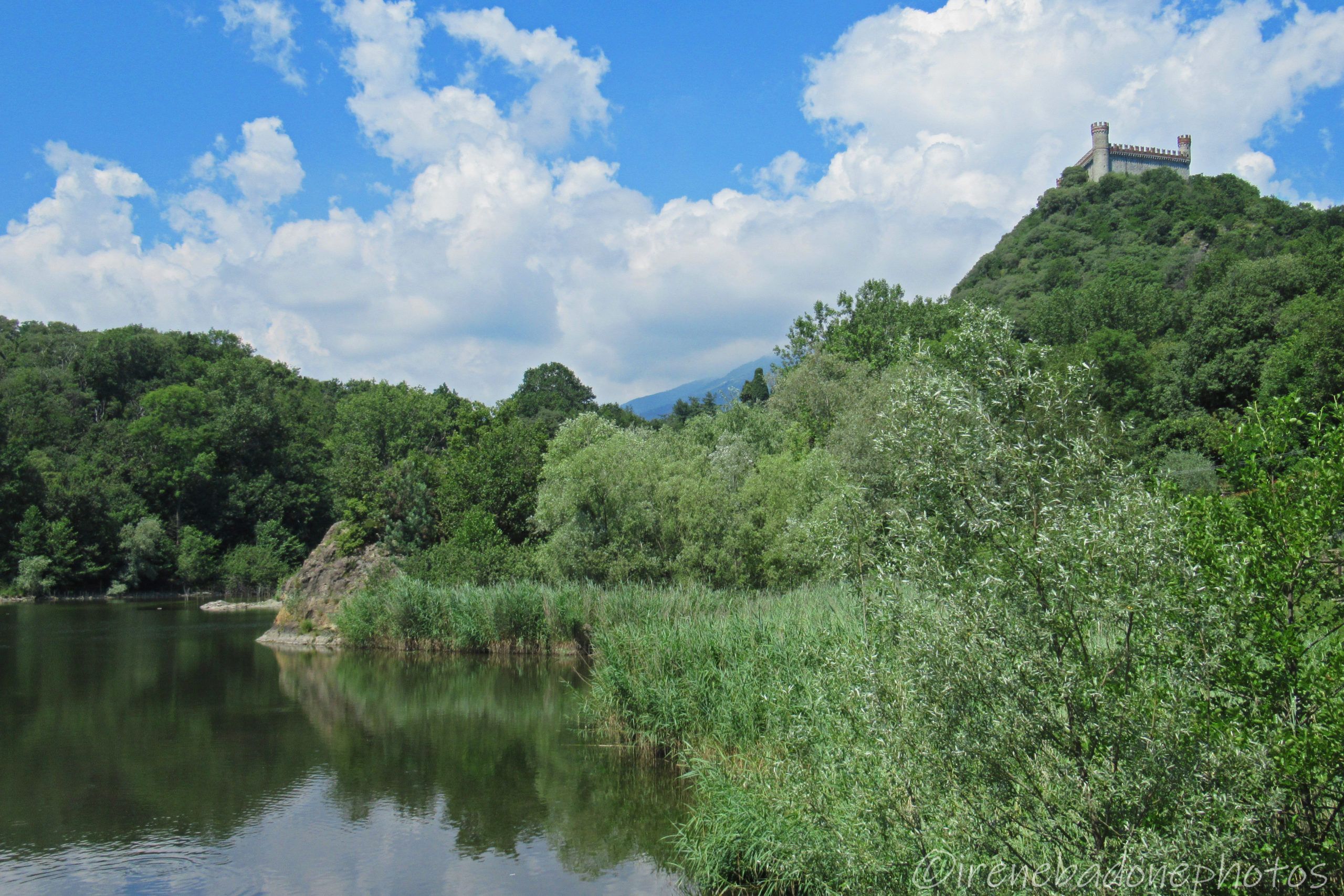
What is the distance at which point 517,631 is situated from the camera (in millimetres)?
29094

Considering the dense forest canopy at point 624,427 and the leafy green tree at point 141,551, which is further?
the leafy green tree at point 141,551

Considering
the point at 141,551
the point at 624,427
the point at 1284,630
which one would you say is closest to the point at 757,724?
the point at 1284,630

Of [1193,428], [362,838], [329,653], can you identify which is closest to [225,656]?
[329,653]

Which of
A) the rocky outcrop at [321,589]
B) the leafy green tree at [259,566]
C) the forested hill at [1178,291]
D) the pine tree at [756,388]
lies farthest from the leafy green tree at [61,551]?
the forested hill at [1178,291]

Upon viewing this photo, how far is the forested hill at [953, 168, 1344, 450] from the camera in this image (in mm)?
44031

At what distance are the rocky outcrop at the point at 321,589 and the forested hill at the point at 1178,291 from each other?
100ft

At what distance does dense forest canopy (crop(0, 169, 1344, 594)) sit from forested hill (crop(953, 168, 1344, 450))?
212mm

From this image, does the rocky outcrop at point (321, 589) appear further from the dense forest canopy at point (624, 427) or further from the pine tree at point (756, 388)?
the pine tree at point (756, 388)

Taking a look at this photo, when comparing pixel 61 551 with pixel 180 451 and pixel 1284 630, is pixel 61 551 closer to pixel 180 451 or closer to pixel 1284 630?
pixel 180 451

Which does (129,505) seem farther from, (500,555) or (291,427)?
(500,555)

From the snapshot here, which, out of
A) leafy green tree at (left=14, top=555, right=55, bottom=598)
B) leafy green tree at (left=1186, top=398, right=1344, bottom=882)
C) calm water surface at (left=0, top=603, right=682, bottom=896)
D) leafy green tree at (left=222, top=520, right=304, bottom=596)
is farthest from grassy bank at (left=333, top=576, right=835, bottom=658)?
leafy green tree at (left=14, top=555, right=55, bottom=598)

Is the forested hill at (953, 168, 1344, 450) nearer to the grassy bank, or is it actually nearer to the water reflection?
the grassy bank

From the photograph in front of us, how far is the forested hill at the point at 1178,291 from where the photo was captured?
1734 inches

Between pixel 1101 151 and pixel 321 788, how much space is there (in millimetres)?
131120
